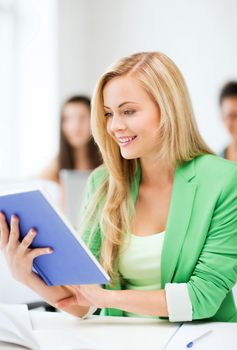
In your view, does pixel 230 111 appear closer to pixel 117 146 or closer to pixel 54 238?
pixel 117 146

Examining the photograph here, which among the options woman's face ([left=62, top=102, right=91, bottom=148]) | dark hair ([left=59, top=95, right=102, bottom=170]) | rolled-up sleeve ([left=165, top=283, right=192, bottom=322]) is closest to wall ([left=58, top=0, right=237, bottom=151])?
woman's face ([left=62, top=102, right=91, bottom=148])

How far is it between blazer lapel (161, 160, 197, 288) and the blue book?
257mm

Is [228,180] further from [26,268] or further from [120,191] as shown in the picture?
[26,268]

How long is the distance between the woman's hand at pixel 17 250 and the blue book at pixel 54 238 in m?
0.01

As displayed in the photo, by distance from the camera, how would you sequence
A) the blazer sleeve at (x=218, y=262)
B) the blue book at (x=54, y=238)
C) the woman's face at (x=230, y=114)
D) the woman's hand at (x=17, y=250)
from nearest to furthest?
the blue book at (x=54, y=238) → the woman's hand at (x=17, y=250) → the blazer sleeve at (x=218, y=262) → the woman's face at (x=230, y=114)

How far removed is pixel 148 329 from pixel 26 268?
1.03 feet

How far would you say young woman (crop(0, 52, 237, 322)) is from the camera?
138cm

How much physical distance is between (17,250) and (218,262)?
47cm

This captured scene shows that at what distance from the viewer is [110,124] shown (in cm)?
155

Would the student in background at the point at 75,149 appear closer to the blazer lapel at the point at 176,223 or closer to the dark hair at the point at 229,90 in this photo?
the dark hair at the point at 229,90

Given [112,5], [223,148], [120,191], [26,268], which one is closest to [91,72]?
[112,5]

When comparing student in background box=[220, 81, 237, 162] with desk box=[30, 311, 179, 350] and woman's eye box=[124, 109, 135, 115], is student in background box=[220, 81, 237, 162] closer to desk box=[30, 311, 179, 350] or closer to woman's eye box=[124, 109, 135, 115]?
woman's eye box=[124, 109, 135, 115]

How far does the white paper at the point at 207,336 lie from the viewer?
3.84 feet

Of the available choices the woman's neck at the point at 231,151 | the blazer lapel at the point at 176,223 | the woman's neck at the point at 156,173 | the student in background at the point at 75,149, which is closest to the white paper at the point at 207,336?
the blazer lapel at the point at 176,223
